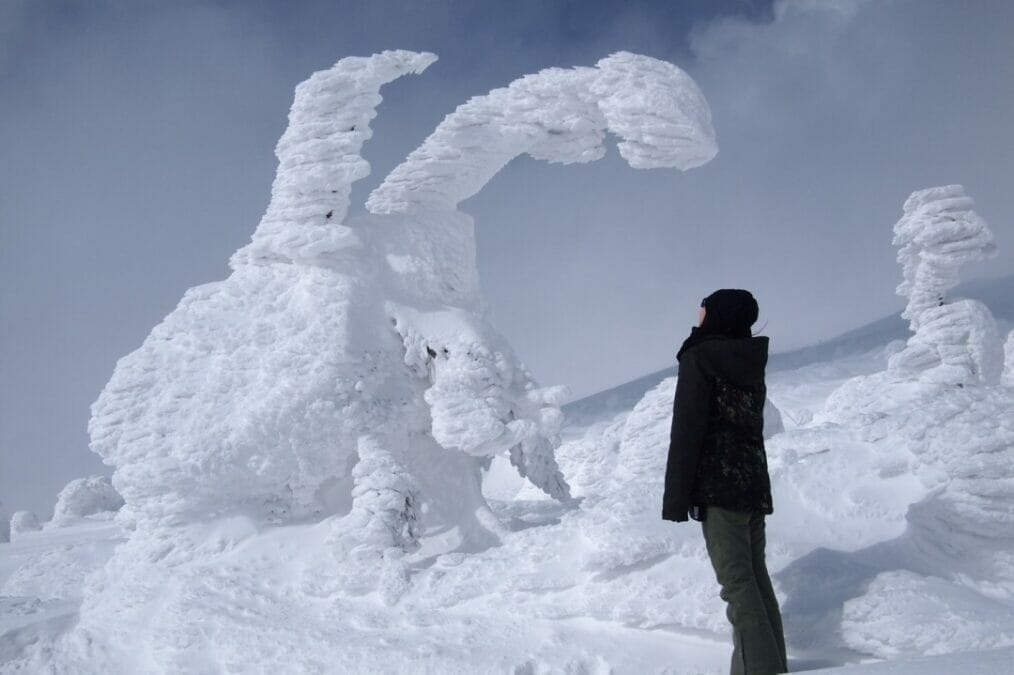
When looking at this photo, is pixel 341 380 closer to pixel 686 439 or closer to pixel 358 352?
Result: pixel 358 352

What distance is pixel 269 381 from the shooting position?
7.29 m

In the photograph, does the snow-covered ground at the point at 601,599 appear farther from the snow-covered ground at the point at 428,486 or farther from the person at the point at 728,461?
the person at the point at 728,461

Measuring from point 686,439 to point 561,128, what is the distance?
5.47 meters

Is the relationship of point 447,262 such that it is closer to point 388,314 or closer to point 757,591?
point 388,314

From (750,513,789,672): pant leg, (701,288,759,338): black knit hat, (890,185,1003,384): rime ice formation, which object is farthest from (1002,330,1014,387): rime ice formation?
(701,288,759,338): black knit hat

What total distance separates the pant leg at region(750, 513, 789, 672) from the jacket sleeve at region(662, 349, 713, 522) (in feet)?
1.56

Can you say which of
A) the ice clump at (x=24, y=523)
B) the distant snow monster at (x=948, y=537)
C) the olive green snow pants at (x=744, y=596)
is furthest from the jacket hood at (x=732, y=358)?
the ice clump at (x=24, y=523)

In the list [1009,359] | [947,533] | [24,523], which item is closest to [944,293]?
[1009,359]

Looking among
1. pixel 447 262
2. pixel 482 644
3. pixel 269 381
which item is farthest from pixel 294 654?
pixel 447 262

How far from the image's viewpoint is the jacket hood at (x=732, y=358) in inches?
140

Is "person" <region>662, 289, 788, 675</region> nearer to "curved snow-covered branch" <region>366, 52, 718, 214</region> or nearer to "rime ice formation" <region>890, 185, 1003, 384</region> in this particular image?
"curved snow-covered branch" <region>366, 52, 718, 214</region>

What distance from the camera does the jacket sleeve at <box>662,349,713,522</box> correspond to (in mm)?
3451

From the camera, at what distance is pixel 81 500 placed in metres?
16.5

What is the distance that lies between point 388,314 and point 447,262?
3.44 ft
